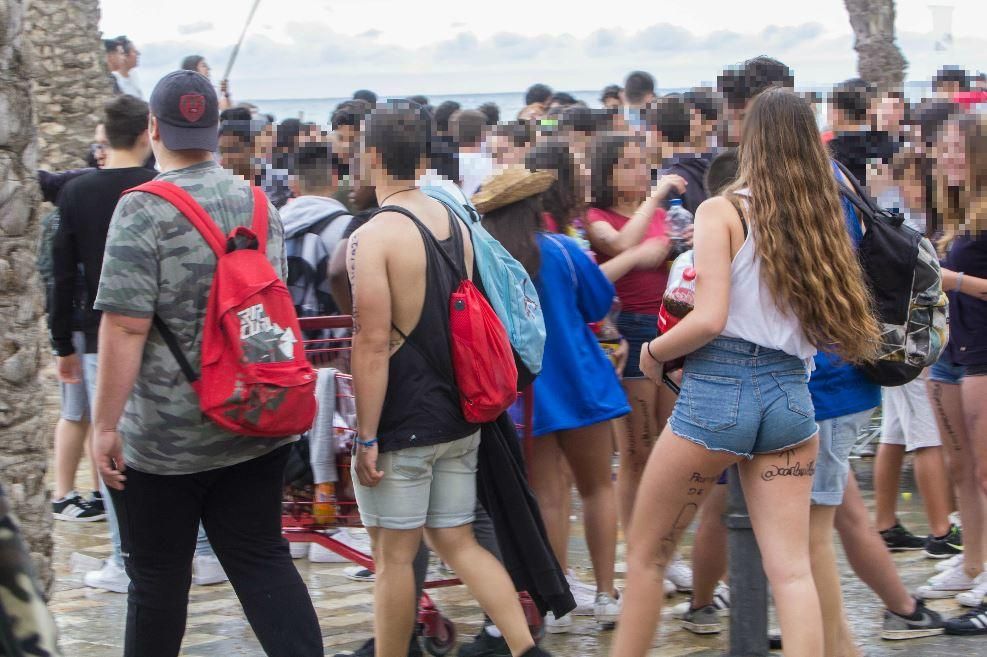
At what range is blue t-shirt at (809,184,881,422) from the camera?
4.38 meters

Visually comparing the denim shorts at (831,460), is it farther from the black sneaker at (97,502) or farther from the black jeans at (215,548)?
the black sneaker at (97,502)

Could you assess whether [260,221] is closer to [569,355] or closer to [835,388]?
[569,355]

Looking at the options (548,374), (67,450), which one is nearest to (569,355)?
(548,374)

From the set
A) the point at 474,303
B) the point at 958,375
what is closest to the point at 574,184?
the point at 474,303

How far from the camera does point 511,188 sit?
494 centimetres

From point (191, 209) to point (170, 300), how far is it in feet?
0.90

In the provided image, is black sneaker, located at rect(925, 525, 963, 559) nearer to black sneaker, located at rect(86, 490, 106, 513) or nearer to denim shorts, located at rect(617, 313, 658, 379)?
denim shorts, located at rect(617, 313, 658, 379)

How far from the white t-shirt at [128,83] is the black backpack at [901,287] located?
9.64 meters

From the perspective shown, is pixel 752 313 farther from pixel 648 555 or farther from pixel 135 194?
pixel 135 194

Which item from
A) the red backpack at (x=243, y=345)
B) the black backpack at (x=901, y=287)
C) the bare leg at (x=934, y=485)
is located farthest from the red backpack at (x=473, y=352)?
the bare leg at (x=934, y=485)

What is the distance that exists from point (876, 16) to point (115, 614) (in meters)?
11.1

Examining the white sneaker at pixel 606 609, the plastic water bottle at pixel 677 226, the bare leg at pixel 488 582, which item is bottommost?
the white sneaker at pixel 606 609

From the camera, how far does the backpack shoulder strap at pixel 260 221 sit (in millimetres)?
3914

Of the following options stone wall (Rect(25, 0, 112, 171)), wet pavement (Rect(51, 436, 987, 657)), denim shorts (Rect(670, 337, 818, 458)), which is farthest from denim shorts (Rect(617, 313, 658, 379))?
stone wall (Rect(25, 0, 112, 171))
